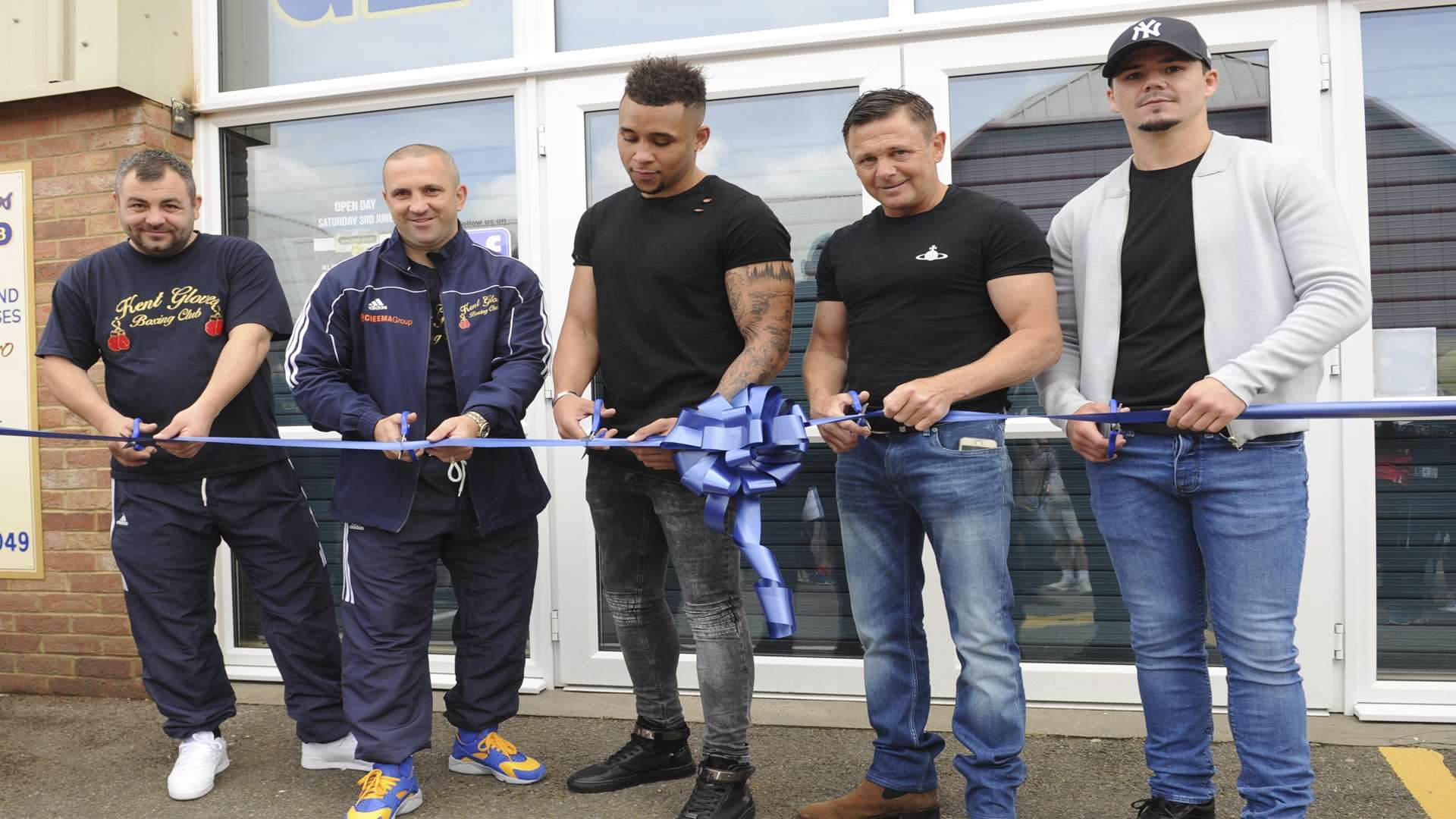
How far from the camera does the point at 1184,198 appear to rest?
244 cm

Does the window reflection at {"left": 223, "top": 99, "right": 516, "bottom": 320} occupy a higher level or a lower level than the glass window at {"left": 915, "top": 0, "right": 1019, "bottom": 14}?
lower

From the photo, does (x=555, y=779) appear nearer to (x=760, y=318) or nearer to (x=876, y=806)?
(x=876, y=806)

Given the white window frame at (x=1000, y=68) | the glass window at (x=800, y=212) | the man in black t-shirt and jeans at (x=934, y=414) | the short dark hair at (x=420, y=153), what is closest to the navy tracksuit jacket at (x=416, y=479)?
the short dark hair at (x=420, y=153)

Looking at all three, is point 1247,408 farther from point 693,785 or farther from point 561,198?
point 561,198

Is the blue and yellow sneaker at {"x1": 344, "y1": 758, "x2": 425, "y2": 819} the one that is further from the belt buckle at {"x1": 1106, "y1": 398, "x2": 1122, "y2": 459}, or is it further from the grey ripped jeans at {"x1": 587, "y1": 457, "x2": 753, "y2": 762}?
the belt buckle at {"x1": 1106, "y1": 398, "x2": 1122, "y2": 459}

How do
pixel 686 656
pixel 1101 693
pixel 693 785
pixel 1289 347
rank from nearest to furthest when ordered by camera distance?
pixel 1289 347, pixel 693 785, pixel 1101 693, pixel 686 656

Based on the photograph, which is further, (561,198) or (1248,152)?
(561,198)

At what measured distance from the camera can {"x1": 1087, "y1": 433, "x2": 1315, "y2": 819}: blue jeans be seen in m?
2.32

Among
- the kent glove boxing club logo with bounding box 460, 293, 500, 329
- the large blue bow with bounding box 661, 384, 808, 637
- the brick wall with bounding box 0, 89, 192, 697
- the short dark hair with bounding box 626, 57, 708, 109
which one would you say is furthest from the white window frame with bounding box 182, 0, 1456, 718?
the large blue bow with bounding box 661, 384, 808, 637

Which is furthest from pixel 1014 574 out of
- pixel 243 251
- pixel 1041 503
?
pixel 243 251

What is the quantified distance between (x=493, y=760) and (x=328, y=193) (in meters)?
2.57

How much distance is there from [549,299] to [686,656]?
1.52 m

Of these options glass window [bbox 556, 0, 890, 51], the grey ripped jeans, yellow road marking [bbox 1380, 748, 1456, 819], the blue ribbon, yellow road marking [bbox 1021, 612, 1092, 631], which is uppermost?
glass window [bbox 556, 0, 890, 51]

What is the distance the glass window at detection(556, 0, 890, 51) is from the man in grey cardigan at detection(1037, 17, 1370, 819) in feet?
5.53
